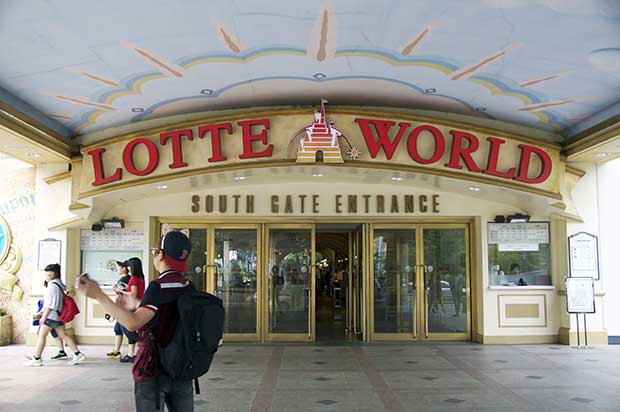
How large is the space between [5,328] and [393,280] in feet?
20.8

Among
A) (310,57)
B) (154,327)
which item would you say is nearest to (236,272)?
(310,57)

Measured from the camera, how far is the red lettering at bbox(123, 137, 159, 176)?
27.7ft

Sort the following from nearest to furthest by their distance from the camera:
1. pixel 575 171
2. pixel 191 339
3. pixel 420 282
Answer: pixel 191 339, pixel 575 171, pixel 420 282

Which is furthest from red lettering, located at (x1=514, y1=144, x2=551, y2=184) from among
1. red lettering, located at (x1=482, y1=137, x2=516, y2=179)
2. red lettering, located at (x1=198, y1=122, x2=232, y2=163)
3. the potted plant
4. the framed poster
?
Answer: the potted plant

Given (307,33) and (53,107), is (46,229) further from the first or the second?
(307,33)

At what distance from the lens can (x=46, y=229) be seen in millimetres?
9680

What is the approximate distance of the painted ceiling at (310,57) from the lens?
5.12 m

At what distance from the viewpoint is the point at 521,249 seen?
1010 cm

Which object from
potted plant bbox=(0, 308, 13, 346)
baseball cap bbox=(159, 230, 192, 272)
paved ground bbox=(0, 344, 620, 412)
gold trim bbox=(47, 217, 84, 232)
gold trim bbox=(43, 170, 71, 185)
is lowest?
paved ground bbox=(0, 344, 620, 412)

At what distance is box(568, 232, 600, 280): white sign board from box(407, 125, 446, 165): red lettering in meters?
2.99

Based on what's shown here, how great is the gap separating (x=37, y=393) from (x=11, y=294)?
4.04 m

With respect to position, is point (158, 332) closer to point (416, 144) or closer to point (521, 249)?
point (416, 144)

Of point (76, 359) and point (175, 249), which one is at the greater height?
point (175, 249)

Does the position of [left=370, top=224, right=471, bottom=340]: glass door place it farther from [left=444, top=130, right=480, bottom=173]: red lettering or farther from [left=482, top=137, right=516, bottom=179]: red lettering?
[left=444, top=130, right=480, bottom=173]: red lettering
